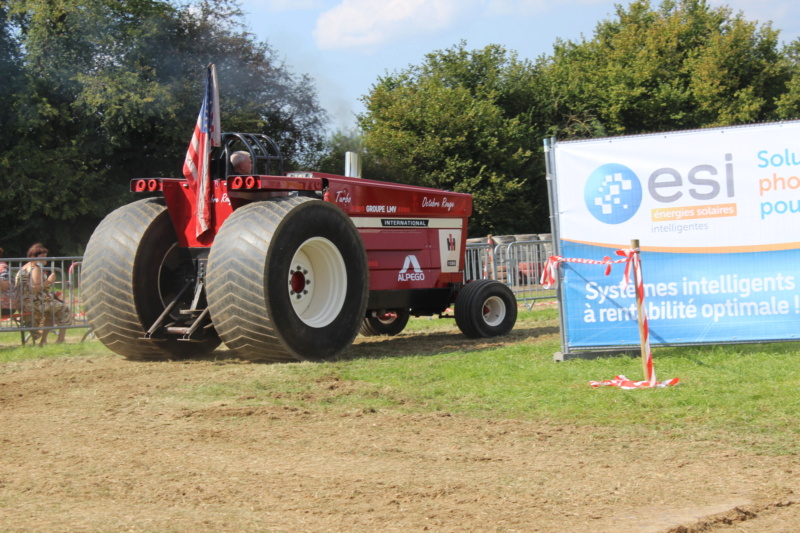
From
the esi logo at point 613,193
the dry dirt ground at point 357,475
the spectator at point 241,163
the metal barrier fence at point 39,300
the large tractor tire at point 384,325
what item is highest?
the spectator at point 241,163

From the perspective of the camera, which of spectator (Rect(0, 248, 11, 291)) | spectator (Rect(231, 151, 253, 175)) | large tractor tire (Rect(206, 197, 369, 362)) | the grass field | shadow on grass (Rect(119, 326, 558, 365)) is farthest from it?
spectator (Rect(0, 248, 11, 291))

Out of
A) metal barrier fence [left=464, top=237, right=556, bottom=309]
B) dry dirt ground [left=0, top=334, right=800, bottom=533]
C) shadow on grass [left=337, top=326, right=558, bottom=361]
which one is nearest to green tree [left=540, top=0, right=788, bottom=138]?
metal barrier fence [left=464, top=237, right=556, bottom=309]

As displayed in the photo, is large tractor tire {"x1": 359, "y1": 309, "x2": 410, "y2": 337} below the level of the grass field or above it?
above

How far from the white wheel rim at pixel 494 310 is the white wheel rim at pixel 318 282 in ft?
9.40

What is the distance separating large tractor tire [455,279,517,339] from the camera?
1086 cm

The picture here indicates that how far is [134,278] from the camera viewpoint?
28.6ft

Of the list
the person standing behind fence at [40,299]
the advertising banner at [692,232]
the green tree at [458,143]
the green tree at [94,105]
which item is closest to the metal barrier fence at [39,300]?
the person standing behind fence at [40,299]

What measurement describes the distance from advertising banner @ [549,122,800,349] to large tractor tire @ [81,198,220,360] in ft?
13.7

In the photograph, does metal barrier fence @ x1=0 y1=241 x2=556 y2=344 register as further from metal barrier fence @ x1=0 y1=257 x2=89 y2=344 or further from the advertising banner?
the advertising banner

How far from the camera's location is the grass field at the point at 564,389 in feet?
18.6

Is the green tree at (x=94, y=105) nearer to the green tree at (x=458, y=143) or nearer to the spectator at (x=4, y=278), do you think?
the green tree at (x=458, y=143)

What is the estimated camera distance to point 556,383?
23.7 ft

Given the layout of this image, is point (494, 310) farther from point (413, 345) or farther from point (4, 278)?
point (4, 278)

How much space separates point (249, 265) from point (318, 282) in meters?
1.26
